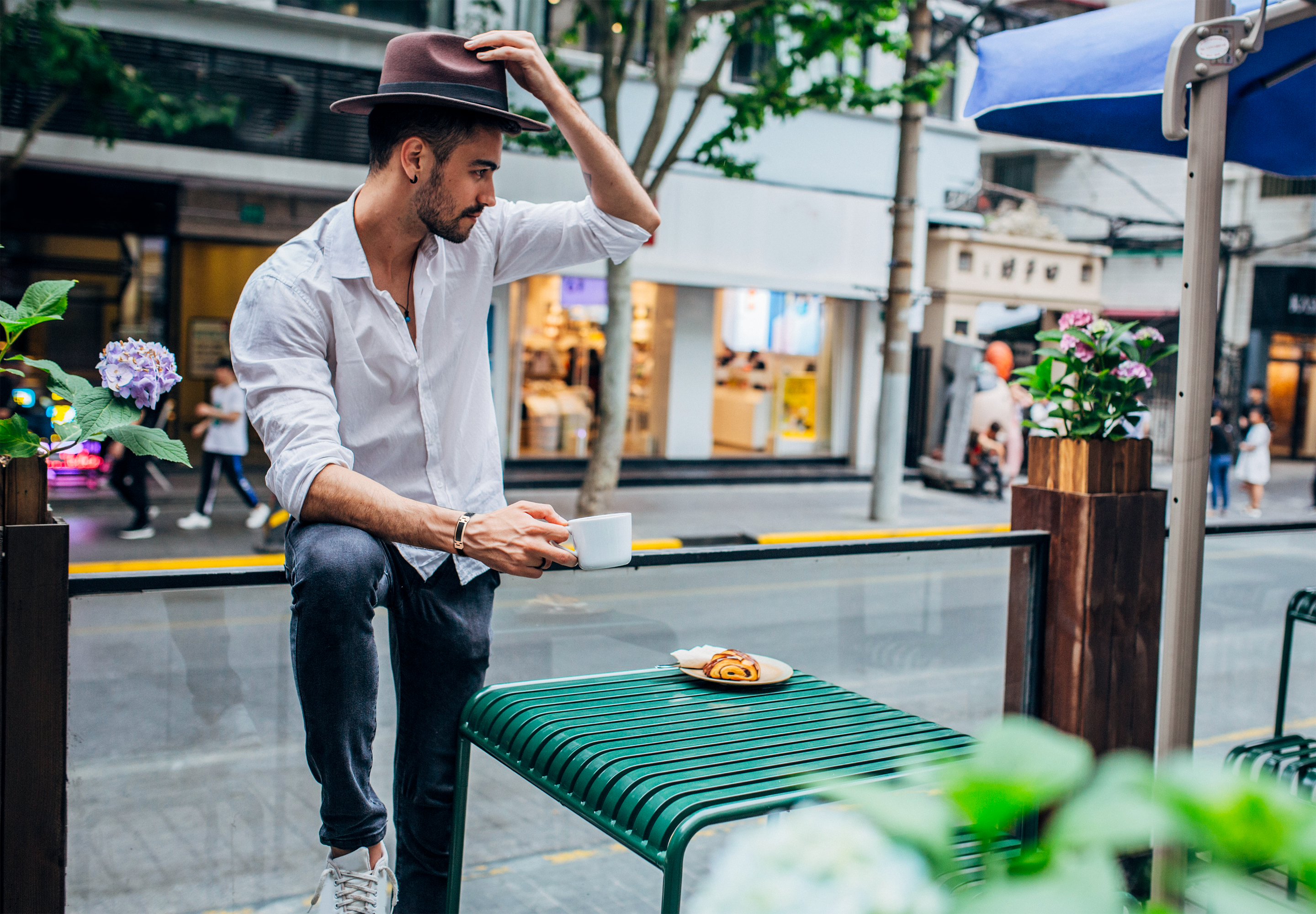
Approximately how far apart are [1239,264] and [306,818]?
29423mm

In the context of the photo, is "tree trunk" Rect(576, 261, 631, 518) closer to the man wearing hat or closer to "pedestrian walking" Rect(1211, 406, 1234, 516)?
"pedestrian walking" Rect(1211, 406, 1234, 516)

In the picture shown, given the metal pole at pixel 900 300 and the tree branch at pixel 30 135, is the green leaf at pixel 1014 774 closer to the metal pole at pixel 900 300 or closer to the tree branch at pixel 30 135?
the tree branch at pixel 30 135

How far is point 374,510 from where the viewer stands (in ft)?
6.59

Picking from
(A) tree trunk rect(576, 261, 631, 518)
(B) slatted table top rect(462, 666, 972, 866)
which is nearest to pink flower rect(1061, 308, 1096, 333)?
(B) slatted table top rect(462, 666, 972, 866)

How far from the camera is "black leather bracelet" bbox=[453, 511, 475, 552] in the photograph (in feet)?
6.62

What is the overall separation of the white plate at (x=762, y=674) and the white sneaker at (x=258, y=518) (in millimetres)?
9206

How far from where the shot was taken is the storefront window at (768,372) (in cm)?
1777

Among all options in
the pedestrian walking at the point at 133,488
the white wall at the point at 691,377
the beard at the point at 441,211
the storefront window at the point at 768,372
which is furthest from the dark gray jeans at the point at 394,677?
the storefront window at the point at 768,372

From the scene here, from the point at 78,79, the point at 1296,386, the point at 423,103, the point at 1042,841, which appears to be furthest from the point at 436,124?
the point at 1296,386

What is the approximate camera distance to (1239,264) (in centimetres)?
2786

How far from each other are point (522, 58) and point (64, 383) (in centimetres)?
104

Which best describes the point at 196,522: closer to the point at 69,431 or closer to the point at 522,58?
the point at 69,431

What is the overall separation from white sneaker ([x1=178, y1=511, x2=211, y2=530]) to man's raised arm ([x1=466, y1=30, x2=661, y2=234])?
31.9 ft

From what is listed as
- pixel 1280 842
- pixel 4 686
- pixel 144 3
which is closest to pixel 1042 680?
pixel 4 686
